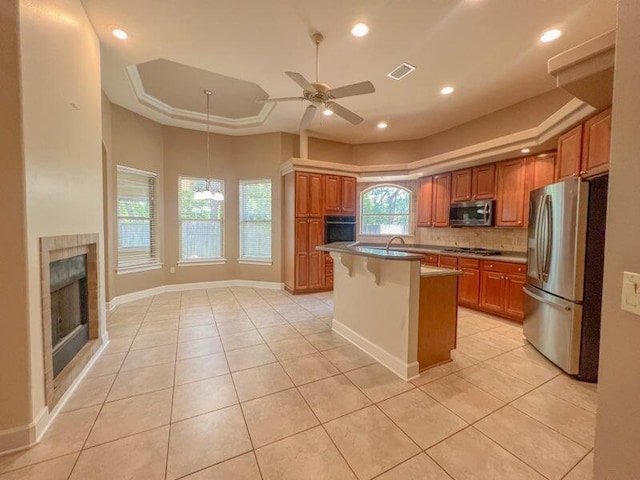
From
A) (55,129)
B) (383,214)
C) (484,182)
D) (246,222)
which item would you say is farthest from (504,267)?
(55,129)

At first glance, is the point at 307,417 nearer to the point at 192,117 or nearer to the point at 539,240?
the point at 539,240

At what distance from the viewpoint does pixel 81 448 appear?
166cm

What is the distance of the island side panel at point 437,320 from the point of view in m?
2.54

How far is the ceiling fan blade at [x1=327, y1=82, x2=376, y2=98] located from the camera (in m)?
2.57

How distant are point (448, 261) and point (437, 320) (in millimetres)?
2310

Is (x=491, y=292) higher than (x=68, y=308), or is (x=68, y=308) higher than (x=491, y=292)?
(x=68, y=308)

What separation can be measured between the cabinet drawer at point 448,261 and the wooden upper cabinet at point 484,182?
1.13 m

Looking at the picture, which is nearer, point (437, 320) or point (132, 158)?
point (437, 320)

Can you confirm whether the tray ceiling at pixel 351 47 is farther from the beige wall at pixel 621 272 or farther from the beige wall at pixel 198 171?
the beige wall at pixel 621 272

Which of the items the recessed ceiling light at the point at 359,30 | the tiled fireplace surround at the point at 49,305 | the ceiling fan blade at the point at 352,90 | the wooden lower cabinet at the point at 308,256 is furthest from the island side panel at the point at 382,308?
the tiled fireplace surround at the point at 49,305

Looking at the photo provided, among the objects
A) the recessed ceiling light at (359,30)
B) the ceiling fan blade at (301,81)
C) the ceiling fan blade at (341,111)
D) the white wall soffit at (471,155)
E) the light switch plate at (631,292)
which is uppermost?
the recessed ceiling light at (359,30)

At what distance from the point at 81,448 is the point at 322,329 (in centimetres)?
244

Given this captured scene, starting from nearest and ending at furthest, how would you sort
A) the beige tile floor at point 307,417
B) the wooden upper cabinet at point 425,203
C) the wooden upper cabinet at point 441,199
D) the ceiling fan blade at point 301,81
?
the beige tile floor at point 307,417 < the ceiling fan blade at point 301,81 < the wooden upper cabinet at point 441,199 < the wooden upper cabinet at point 425,203

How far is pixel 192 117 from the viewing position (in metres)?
5.17
